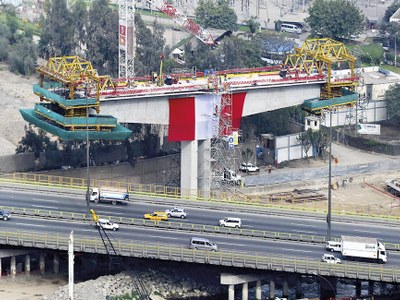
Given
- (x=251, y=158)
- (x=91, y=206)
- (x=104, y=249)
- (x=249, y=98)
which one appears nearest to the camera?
(x=104, y=249)

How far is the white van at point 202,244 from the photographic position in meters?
142

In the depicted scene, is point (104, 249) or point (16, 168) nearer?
point (104, 249)

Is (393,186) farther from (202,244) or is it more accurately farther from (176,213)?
(202,244)

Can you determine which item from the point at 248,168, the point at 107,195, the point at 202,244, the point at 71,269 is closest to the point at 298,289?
the point at 202,244

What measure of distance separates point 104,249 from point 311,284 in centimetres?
2120

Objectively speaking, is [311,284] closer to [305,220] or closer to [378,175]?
[305,220]

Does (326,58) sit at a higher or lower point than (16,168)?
higher

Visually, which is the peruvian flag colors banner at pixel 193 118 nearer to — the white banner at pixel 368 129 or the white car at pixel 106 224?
the white car at pixel 106 224

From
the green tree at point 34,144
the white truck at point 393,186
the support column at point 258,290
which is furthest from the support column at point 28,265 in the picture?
the white truck at point 393,186

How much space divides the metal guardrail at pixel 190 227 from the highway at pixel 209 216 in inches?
52.8

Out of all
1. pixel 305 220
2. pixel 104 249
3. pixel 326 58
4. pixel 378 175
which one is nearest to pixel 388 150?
pixel 378 175

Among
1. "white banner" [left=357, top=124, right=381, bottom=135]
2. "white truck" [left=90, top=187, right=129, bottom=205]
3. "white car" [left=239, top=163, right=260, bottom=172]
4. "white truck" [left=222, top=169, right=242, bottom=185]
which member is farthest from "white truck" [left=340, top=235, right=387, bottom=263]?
"white banner" [left=357, top=124, right=381, bottom=135]

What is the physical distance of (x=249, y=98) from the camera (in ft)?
563

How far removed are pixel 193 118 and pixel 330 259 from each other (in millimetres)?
32305
